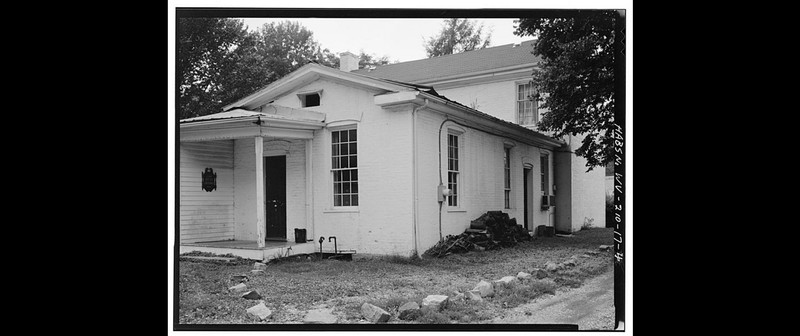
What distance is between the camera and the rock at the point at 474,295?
5.27 m

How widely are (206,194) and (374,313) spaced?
2.34 meters

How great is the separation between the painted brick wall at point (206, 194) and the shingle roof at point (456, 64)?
176cm

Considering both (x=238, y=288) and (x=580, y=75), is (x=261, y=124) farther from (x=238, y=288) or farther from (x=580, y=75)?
(x=580, y=75)

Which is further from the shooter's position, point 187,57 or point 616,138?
point 187,57

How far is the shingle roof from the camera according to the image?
5578 millimetres

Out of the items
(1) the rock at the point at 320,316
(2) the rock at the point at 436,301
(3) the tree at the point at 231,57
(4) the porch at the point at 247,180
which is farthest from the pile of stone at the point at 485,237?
(3) the tree at the point at 231,57

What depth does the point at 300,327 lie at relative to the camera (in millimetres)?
5031

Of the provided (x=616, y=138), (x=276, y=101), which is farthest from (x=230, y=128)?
(x=616, y=138)

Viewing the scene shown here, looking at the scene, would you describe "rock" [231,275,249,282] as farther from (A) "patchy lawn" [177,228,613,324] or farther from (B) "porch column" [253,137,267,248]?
(B) "porch column" [253,137,267,248]

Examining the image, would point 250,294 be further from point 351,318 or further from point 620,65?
point 620,65

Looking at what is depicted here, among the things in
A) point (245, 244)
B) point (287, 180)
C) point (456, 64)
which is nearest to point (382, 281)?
point (245, 244)

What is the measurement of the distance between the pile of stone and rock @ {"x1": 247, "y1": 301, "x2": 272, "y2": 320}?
1.59 m
